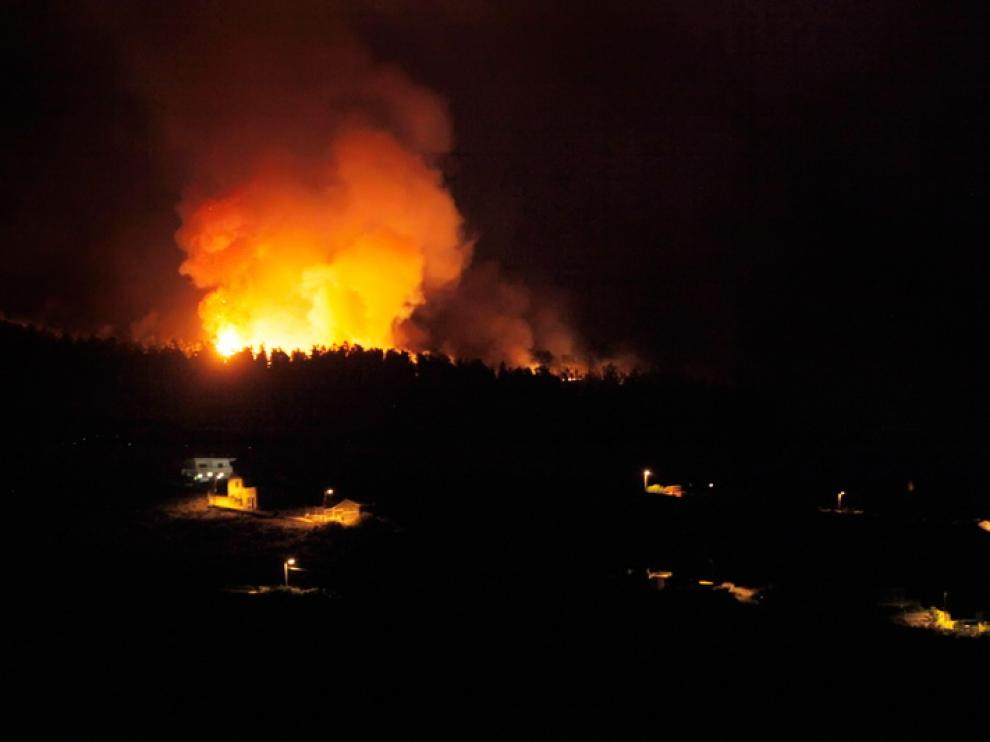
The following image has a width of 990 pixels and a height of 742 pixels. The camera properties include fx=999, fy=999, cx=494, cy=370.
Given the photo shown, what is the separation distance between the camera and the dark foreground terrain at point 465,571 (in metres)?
16.2

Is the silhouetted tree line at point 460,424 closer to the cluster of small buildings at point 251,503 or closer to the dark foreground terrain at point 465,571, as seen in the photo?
the dark foreground terrain at point 465,571

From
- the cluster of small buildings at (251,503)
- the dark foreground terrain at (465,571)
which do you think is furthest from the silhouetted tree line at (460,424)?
the cluster of small buildings at (251,503)

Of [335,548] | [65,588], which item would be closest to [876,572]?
[335,548]

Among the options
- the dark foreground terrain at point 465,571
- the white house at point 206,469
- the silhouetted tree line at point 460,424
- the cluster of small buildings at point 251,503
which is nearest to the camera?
the dark foreground terrain at point 465,571

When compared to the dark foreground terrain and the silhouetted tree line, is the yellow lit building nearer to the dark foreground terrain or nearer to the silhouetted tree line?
the dark foreground terrain

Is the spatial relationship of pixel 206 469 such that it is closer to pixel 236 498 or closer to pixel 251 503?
pixel 236 498

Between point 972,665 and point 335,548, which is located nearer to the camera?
point 972,665

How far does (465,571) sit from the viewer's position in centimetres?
2464

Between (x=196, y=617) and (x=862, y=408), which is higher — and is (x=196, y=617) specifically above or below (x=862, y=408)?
below

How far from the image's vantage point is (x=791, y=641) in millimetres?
20297

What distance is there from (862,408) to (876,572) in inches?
1468

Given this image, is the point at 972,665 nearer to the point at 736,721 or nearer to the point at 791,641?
the point at 791,641

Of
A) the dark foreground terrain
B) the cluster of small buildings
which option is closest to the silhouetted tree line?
the dark foreground terrain

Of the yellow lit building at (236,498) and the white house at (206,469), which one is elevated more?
the white house at (206,469)
